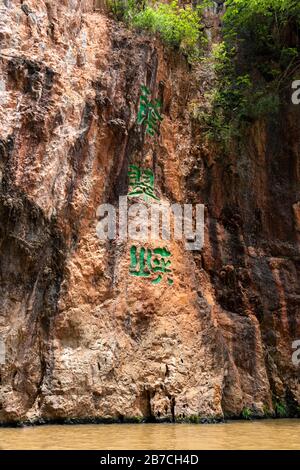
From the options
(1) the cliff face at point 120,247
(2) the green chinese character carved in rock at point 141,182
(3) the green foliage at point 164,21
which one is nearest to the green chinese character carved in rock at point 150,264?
(1) the cliff face at point 120,247

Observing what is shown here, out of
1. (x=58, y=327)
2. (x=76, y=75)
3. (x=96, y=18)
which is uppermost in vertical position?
(x=96, y=18)

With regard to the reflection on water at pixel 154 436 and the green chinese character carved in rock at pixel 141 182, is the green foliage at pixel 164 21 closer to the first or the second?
the green chinese character carved in rock at pixel 141 182

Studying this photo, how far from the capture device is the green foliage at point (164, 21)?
9.38 m

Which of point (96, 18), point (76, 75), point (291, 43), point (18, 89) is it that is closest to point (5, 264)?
point (18, 89)

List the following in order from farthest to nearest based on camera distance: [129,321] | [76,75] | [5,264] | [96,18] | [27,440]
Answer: [96,18]
[76,75]
[129,321]
[5,264]
[27,440]

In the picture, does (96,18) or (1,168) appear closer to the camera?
(1,168)

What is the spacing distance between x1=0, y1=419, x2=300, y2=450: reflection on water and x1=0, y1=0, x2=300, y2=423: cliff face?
63 cm

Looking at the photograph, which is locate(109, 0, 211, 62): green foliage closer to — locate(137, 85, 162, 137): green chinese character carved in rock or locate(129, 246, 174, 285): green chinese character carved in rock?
locate(137, 85, 162, 137): green chinese character carved in rock

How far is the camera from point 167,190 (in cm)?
880

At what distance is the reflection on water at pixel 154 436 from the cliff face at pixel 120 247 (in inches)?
24.8

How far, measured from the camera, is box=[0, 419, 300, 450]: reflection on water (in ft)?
15.4

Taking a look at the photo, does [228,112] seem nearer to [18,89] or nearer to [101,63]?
[101,63]

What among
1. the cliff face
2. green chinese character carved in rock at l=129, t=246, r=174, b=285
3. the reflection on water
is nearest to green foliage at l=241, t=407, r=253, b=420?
the cliff face

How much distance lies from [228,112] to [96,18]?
275cm
